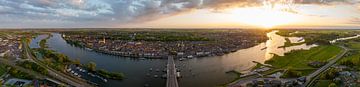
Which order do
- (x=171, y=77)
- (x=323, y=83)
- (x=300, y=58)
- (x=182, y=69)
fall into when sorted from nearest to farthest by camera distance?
(x=323, y=83)
(x=171, y=77)
(x=182, y=69)
(x=300, y=58)

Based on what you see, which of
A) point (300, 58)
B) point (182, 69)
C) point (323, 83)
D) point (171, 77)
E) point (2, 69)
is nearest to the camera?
point (323, 83)

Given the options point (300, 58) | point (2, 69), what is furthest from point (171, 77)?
point (300, 58)

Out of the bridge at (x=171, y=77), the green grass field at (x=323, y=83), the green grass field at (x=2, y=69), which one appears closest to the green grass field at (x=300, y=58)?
the green grass field at (x=323, y=83)

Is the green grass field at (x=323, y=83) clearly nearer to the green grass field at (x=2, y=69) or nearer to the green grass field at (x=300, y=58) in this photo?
the green grass field at (x=300, y=58)

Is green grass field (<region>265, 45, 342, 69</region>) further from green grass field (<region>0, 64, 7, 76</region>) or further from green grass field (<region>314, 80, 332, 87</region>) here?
green grass field (<region>0, 64, 7, 76</region>)

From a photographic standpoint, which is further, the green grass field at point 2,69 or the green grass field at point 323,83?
the green grass field at point 2,69

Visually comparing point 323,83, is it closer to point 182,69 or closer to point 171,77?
point 171,77

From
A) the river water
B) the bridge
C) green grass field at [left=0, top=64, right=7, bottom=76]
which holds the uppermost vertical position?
green grass field at [left=0, top=64, right=7, bottom=76]

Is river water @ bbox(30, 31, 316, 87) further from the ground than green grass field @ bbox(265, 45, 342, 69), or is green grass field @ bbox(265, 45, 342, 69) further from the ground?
green grass field @ bbox(265, 45, 342, 69)

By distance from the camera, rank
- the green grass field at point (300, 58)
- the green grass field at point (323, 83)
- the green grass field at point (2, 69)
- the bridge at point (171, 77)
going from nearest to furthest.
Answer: the green grass field at point (323, 83), the bridge at point (171, 77), the green grass field at point (2, 69), the green grass field at point (300, 58)

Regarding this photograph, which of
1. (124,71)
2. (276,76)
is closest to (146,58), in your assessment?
(124,71)

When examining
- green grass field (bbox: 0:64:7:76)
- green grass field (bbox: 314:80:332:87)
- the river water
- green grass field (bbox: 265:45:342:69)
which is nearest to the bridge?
the river water
